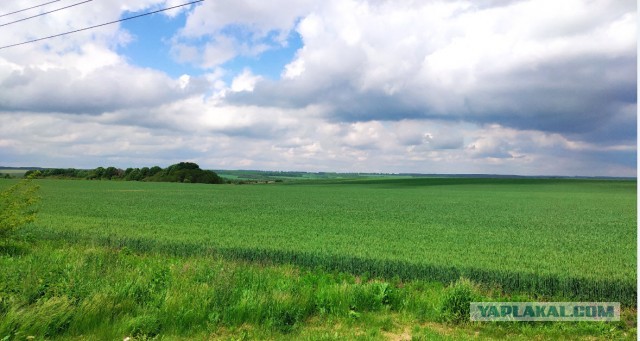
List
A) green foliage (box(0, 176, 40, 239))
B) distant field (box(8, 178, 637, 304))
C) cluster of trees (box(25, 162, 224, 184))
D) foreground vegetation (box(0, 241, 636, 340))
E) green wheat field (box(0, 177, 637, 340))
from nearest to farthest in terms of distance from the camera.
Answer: foreground vegetation (box(0, 241, 636, 340)), green wheat field (box(0, 177, 637, 340)), distant field (box(8, 178, 637, 304)), green foliage (box(0, 176, 40, 239)), cluster of trees (box(25, 162, 224, 184))

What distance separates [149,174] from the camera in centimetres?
11812

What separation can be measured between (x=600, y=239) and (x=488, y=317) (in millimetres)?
15107

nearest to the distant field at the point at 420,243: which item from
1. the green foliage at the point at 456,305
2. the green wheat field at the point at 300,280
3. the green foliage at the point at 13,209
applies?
the green wheat field at the point at 300,280

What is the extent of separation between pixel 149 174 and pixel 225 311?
390 ft

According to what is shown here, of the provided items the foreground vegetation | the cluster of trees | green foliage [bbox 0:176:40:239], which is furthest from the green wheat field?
the cluster of trees

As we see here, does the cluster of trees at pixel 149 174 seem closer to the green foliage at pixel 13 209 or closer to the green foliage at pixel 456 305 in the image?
the green foliage at pixel 13 209

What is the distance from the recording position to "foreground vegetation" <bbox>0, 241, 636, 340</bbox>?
7.20 m

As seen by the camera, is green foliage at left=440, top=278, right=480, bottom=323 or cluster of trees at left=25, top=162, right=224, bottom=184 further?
cluster of trees at left=25, top=162, right=224, bottom=184

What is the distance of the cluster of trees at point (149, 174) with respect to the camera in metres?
113

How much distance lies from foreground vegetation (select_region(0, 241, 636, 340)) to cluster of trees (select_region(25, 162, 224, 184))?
4170 inches

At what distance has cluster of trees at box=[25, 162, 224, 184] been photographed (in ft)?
372

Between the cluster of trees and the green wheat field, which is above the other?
the cluster of trees

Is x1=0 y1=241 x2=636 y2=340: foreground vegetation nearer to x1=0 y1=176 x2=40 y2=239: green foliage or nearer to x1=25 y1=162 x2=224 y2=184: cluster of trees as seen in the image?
x1=0 y1=176 x2=40 y2=239: green foliage

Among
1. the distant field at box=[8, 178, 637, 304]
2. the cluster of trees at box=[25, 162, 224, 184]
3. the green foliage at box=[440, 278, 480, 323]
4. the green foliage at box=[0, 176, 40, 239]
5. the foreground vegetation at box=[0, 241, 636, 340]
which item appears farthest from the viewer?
the cluster of trees at box=[25, 162, 224, 184]
